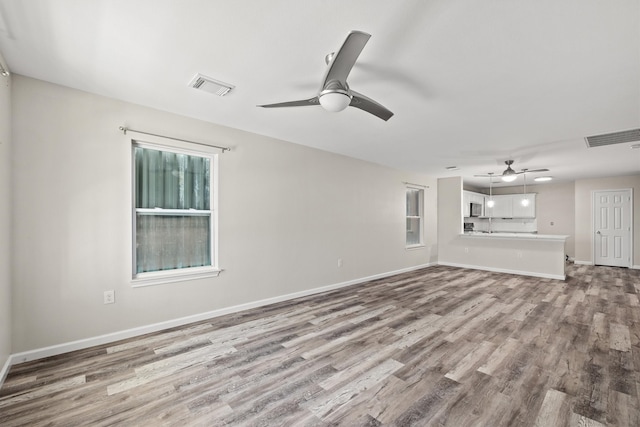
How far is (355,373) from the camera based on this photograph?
2.28 metres

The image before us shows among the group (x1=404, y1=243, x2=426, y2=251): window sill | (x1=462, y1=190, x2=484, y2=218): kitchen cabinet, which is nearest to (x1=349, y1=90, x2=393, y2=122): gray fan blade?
(x1=404, y1=243, x2=426, y2=251): window sill

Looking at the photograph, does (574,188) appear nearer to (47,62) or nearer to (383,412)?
(383,412)

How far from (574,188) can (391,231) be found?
6320 millimetres

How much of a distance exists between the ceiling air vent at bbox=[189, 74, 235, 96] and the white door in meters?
9.81

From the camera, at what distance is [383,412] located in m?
1.83

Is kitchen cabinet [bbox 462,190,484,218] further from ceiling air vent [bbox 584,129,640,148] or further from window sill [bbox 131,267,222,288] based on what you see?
window sill [bbox 131,267,222,288]

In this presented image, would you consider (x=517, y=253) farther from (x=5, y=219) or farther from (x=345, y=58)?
(x=5, y=219)

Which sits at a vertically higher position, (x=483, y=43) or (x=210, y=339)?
(x=483, y=43)

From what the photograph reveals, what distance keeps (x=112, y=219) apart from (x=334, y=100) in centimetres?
258

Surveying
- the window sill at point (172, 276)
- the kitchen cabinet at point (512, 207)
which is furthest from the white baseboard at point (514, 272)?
the window sill at point (172, 276)

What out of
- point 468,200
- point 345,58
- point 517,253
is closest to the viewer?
point 345,58

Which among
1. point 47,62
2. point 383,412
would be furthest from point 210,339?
point 47,62

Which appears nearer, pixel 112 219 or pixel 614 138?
pixel 112 219

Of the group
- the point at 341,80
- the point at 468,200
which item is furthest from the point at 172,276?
the point at 468,200
